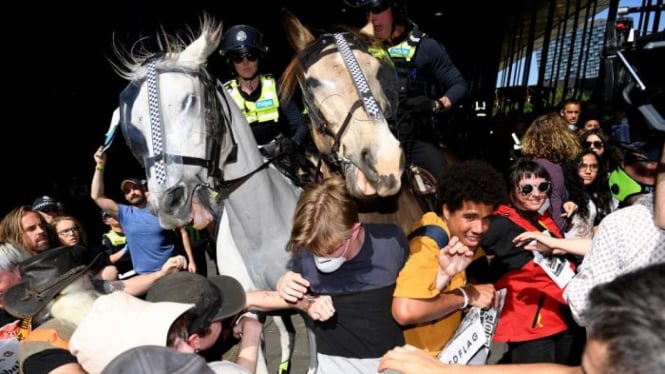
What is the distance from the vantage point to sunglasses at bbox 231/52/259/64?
4020 mm

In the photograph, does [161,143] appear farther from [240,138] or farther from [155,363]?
[155,363]

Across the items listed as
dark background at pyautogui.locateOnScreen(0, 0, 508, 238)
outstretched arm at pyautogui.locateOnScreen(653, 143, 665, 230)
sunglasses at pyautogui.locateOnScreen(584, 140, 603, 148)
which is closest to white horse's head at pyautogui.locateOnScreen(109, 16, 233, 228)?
outstretched arm at pyautogui.locateOnScreen(653, 143, 665, 230)

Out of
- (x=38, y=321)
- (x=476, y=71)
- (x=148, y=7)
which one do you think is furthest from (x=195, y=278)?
(x=476, y=71)

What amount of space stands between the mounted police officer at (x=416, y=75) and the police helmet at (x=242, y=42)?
78 centimetres

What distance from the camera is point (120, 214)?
5.27 metres

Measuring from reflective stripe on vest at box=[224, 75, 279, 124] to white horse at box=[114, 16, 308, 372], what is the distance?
2.49ft

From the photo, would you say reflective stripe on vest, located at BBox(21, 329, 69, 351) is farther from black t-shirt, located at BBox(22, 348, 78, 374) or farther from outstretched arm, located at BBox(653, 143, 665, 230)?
outstretched arm, located at BBox(653, 143, 665, 230)

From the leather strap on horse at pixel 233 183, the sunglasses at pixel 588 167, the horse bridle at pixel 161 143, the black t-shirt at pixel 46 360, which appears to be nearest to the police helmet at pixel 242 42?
the horse bridle at pixel 161 143

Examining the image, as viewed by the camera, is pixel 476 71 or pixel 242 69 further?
pixel 476 71

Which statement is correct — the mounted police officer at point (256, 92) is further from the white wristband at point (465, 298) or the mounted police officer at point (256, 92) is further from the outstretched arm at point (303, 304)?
the white wristband at point (465, 298)

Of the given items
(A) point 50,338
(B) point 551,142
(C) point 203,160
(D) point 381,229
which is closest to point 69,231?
(C) point 203,160

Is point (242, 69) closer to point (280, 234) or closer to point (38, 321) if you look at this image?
point (280, 234)

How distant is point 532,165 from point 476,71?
22.8 m

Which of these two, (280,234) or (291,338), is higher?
(280,234)
